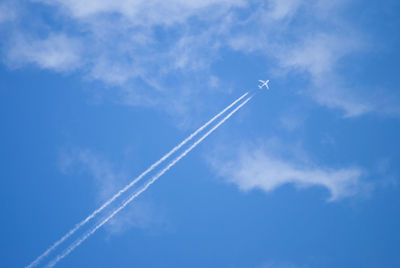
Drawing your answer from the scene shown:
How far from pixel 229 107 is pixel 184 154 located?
33.8 feet

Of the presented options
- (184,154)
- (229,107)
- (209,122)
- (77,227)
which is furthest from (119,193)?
(229,107)

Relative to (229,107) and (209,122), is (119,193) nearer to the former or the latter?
(209,122)

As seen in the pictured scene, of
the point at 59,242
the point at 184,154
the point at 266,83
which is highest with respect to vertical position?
the point at 266,83

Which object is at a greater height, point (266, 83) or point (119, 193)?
point (266, 83)

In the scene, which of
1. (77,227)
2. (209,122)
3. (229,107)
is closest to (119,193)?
(77,227)

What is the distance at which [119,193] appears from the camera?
150 feet

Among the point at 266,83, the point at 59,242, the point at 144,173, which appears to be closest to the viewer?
the point at 59,242

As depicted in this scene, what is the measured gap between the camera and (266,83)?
54.9 meters

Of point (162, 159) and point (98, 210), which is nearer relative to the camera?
point (98, 210)

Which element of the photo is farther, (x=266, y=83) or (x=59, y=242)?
(x=266, y=83)

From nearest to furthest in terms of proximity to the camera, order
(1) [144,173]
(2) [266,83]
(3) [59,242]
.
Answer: (3) [59,242], (1) [144,173], (2) [266,83]

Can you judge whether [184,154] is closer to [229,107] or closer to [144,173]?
[144,173]

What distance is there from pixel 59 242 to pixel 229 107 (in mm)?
31190

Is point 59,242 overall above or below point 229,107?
below
